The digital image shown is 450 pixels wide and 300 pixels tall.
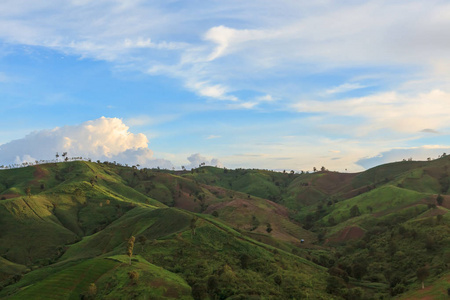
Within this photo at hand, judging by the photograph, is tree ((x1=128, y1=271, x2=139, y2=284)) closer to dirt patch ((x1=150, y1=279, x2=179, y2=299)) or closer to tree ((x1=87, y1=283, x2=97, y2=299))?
dirt patch ((x1=150, y1=279, x2=179, y2=299))

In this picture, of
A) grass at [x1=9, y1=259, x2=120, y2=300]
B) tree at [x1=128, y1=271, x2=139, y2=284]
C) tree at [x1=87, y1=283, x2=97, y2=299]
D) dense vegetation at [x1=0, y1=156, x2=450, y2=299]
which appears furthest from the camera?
dense vegetation at [x1=0, y1=156, x2=450, y2=299]

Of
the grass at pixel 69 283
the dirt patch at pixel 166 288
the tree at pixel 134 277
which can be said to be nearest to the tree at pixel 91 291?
the grass at pixel 69 283

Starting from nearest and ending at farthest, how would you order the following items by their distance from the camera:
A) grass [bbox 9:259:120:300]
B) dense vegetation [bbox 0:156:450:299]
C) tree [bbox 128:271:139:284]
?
grass [bbox 9:259:120:300] → tree [bbox 128:271:139:284] → dense vegetation [bbox 0:156:450:299]

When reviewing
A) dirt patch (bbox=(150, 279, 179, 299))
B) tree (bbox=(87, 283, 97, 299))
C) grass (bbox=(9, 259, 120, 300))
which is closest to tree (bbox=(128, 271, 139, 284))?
dirt patch (bbox=(150, 279, 179, 299))

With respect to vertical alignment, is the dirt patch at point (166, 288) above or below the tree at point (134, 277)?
below

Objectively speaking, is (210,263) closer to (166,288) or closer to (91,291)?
(166,288)

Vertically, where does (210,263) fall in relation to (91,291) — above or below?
below

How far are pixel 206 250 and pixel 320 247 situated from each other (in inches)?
3945

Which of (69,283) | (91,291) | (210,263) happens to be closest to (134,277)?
(91,291)

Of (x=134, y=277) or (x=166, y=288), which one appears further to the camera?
(x=134, y=277)

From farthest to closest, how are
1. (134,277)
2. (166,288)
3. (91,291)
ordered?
(134,277) → (166,288) → (91,291)

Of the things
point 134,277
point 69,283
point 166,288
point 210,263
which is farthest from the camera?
point 210,263

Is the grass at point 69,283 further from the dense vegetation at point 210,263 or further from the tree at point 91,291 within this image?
the tree at point 91,291

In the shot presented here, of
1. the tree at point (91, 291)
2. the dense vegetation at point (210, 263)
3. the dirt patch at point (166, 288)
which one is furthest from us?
the dense vegetation at point (210, 263)
